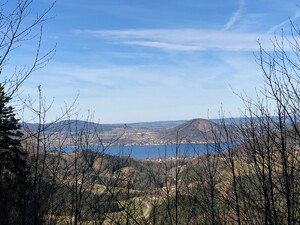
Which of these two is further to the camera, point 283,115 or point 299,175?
point 299,175

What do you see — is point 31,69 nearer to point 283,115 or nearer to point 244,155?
point 283,115

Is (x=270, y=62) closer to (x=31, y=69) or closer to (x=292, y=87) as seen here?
(x=292, y=87)

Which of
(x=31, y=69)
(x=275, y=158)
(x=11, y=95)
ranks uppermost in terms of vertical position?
(x=31, y=69)

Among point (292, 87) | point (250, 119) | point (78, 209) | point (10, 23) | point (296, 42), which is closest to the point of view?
point (10, 23)

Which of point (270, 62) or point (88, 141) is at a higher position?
point (270, 62)

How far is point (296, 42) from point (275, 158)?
2499mm

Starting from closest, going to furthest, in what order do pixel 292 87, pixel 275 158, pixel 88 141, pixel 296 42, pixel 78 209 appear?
pixel 292 87 → pixel 296 42 → pixel 275 158 → pixel 78 209 → pixel 88 141

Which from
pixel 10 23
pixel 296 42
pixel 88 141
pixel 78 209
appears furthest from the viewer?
pixel 88 141

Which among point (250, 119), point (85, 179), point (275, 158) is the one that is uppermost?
point (250, 119)

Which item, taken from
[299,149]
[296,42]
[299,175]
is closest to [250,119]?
[299,149]

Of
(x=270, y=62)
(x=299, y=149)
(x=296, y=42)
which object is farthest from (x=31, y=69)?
(x=299, y=149)

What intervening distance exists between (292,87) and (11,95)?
5.06m

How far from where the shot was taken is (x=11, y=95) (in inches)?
167

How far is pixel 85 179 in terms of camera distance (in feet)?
21.4
